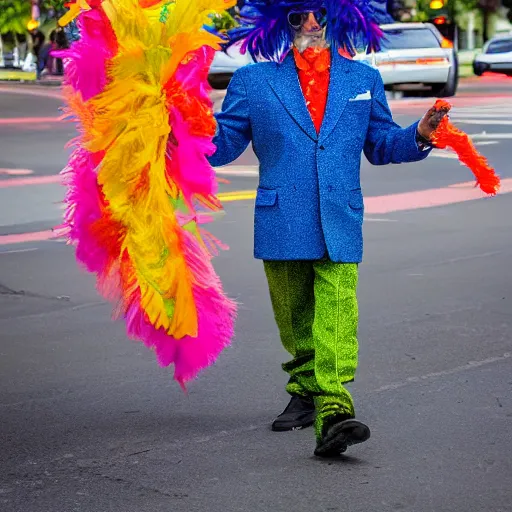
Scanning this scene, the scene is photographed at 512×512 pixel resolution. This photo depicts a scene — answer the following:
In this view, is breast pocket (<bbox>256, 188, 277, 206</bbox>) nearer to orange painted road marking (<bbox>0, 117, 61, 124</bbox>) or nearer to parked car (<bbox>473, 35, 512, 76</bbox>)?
orange painted road marking (<bbox>0, 117, 61, 124</bbox>)

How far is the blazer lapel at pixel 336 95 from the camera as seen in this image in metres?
5.19

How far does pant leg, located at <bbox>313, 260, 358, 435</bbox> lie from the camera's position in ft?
17.0

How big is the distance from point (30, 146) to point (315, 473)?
15.7 metres

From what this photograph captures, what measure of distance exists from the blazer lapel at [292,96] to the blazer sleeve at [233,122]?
0.13 m

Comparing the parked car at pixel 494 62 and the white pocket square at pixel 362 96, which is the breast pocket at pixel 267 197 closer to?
the white pocket square at pixel 362 96

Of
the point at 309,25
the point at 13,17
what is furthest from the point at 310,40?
the point at 13,17

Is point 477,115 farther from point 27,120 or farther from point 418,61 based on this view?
point 27,120

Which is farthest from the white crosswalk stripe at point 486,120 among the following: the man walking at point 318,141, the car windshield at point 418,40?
the man walking at point 318,141

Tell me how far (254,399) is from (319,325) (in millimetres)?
963

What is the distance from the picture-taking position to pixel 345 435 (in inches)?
197

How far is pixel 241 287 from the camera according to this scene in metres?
8.98

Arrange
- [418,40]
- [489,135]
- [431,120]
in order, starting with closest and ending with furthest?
[431,120]
[489,135]
[418,40]

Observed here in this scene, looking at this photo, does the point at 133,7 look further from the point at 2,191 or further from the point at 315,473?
the point at 2,191

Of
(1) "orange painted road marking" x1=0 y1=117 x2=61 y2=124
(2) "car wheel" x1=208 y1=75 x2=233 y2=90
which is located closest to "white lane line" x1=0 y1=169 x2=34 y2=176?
(1) "orange painted road marking" x1=0 y1=117 x2=61 y2=124
